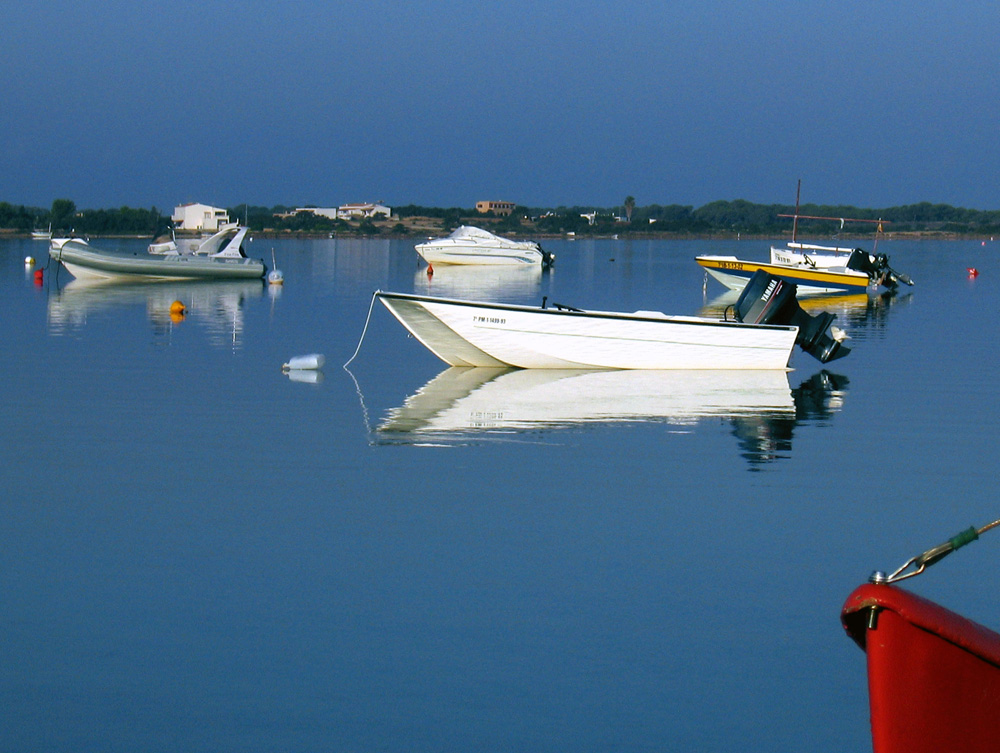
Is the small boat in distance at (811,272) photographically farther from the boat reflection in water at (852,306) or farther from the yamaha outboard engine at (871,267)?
the boat reflection in water at (852,306)

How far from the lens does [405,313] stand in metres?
21.9

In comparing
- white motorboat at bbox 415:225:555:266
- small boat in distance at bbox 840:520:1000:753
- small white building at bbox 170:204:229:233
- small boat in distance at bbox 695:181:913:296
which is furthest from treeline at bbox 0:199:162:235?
small boat in distance at bbox 840:520:1000:753

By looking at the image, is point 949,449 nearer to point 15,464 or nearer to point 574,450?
point 574,450

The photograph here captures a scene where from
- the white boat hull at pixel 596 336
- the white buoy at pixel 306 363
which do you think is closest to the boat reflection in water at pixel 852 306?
the white boat hull at pixel 596 336

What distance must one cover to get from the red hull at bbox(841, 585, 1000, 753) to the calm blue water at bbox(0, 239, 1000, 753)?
1.33 meters

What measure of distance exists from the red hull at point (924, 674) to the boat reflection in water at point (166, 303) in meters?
22.7

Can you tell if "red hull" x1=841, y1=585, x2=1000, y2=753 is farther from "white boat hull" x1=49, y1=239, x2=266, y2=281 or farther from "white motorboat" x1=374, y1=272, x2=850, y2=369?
"white boat hull" x1=49, y1=239, x2=266, y2=281

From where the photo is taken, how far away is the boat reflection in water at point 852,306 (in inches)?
1410

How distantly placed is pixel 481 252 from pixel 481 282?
18.4m

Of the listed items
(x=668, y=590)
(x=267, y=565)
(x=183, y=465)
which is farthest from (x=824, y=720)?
(x=183, y=465)

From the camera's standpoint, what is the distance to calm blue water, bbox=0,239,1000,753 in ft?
23.5

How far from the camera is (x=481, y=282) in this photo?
193 ft

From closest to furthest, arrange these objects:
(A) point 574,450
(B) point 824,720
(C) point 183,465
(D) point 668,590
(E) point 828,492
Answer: (B) point 824,720 → (D) point 668,590 → (E) point 828,492 → (C) point 183,465 → (A) point 574,450

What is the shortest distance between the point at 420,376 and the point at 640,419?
18.9ft
